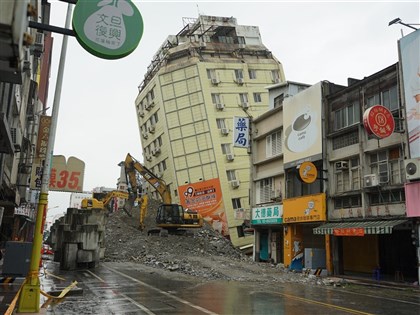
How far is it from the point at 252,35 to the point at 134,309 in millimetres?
51835

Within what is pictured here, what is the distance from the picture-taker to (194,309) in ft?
37.7

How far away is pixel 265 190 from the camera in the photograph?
35.7 metres

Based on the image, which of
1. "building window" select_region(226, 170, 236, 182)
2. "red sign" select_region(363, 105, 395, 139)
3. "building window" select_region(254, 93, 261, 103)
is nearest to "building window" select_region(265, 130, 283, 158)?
"red sign" select_region(363, 105, 395, 139)

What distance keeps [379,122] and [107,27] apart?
1745cm

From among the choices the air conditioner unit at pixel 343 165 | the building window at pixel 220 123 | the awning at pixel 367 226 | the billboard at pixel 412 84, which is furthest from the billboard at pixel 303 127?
the building window at pixel 220 123

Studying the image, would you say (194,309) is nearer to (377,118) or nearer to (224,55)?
(377,118)

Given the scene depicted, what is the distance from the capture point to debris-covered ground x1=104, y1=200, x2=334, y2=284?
78.9ft

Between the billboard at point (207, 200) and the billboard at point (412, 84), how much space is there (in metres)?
28.8

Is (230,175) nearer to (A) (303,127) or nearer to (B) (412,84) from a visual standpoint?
(A) (303,127)

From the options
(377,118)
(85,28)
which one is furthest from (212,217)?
(85,28)

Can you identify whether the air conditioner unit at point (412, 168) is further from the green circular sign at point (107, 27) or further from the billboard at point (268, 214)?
the green circular sign at point (107, 27)

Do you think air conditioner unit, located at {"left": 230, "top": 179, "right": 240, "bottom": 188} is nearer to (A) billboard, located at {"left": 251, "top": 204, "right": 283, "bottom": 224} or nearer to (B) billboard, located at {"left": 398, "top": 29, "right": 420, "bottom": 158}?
(A) billboard, located at {"left": 251, "top": 204, "right": 283, "bottom": 224}

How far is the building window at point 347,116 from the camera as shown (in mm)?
25922

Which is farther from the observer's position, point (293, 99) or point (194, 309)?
point (293, 99)
